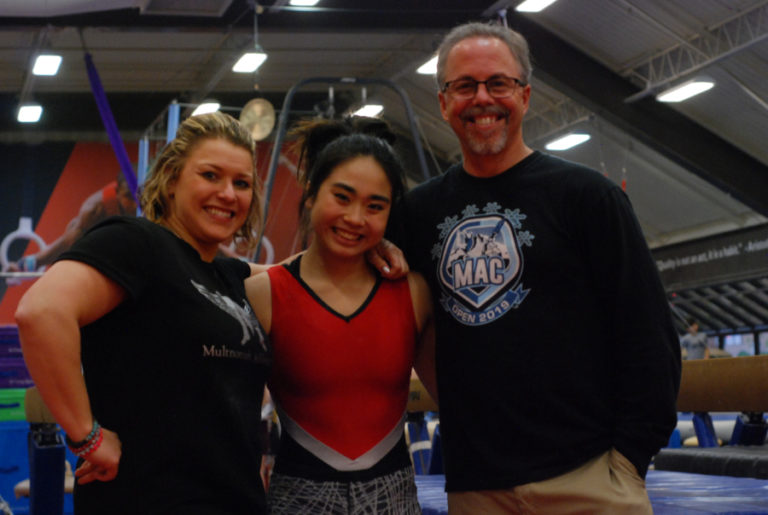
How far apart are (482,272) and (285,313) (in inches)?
17.6

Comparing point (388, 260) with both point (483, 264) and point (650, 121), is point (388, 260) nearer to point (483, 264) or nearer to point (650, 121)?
point (483, 264)

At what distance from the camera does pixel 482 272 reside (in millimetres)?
1941

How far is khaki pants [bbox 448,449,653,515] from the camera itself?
183cm

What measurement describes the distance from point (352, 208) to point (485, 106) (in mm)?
372

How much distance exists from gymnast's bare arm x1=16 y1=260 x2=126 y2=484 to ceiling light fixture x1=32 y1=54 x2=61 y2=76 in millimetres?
12223

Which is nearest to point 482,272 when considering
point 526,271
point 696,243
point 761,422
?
point 526,271

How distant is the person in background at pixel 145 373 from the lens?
1.53 m

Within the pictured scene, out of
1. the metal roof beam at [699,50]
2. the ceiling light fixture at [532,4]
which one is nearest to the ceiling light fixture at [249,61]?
the ceiling light fixture at [532,4]

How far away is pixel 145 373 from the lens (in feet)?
5.30

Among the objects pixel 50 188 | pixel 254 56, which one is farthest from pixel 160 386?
pixel 50 188

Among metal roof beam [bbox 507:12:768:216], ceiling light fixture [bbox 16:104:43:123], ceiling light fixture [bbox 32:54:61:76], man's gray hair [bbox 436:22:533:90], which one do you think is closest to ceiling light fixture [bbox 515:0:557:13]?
metal roof beam [bbox 507:12:768:216]

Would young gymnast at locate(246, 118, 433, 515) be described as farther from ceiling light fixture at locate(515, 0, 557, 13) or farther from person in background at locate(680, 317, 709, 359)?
person in background at locate(680, 317, 709, 359)

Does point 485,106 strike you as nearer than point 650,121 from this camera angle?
Yes

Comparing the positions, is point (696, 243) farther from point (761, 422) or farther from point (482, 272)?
point (482, 272)
